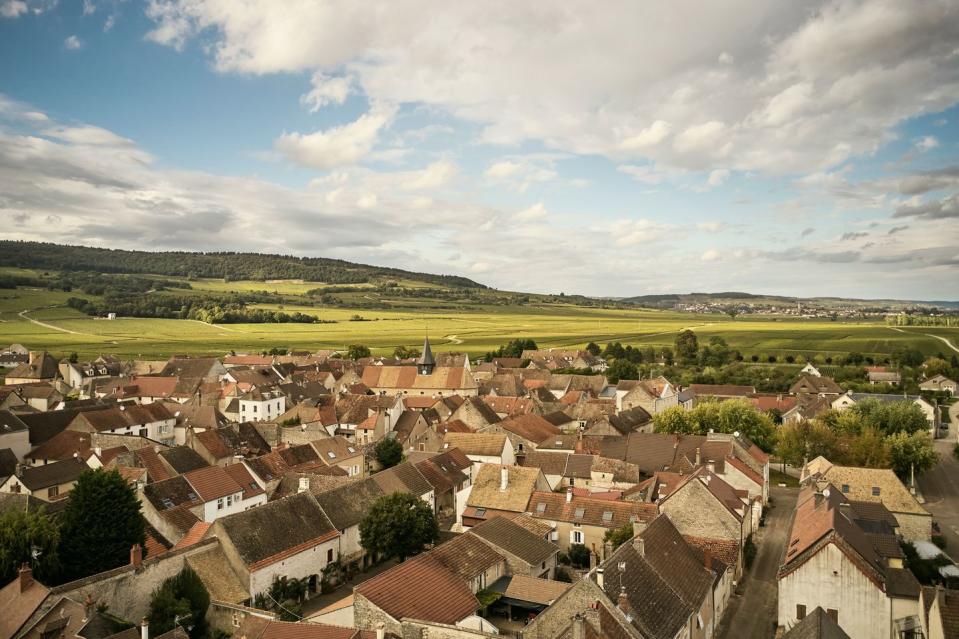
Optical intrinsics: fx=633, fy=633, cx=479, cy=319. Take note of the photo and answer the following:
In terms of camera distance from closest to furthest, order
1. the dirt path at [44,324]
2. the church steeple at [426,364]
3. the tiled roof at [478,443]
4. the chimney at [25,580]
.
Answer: the chimney at [25,580], the tiled roof at [478,443], the church steeple at [426,364], the dirt path at [44,324]

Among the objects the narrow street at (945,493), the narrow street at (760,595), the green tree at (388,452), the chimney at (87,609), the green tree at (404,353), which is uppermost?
the chimney at (87,609)

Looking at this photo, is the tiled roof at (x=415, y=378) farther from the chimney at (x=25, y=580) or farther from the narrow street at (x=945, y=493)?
the chimney at (x=25, y=580)

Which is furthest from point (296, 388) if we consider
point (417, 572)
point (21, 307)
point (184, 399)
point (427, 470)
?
point (21, 307)

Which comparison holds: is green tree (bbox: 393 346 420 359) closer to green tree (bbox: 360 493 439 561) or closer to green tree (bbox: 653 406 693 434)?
green tree (bbox: 653 406 693 434)

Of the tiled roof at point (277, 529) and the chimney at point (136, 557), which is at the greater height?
the chimney at point (136, 557)

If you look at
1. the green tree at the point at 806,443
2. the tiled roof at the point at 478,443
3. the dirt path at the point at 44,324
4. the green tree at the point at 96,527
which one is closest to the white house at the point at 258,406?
the tiled roof at the point at 478,443

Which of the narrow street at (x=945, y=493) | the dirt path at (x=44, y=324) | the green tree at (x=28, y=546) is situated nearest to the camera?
the green tree at (x=28, y=546)
